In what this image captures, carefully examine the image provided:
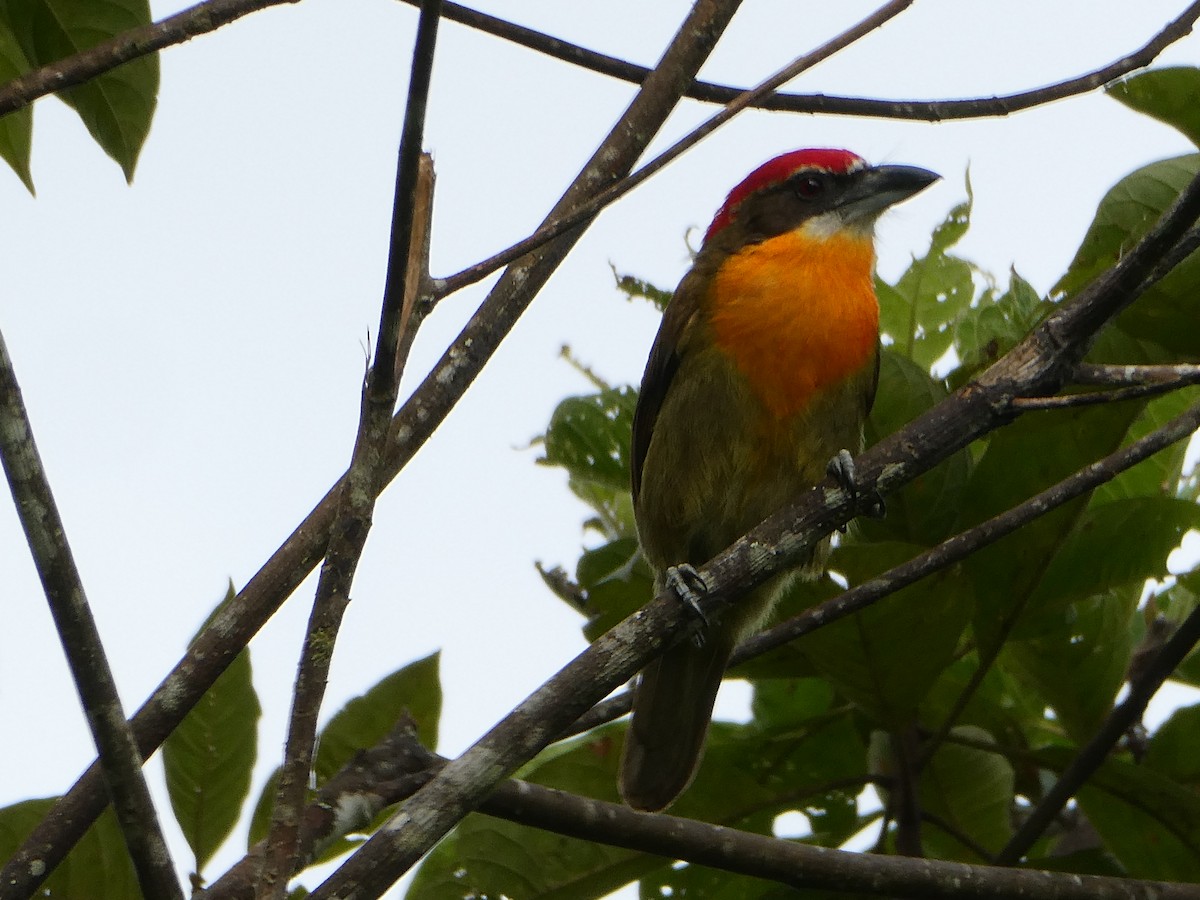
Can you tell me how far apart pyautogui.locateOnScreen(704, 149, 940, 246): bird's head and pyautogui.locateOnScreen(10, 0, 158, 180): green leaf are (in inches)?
80.3

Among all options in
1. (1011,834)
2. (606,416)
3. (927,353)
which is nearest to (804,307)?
(927,353)

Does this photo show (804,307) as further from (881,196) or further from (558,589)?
(558,589)

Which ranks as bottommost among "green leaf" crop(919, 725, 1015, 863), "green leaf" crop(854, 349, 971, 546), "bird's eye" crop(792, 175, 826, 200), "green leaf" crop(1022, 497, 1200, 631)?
"green leaf" crop(919, 725, 1015, 863)

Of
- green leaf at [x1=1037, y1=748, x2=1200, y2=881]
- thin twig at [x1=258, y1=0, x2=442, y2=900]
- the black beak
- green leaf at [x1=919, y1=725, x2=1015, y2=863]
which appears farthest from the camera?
the black beak

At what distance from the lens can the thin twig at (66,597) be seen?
162 centimetres

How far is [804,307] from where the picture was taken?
386cm

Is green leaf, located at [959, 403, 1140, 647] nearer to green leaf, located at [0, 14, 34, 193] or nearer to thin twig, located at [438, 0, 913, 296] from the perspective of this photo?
thin twig, located at [438, 0, 913, 296]

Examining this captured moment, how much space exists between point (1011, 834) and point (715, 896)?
75 cm

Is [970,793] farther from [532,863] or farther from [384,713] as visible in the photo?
[384,713]

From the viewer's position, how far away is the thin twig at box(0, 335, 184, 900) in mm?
1625

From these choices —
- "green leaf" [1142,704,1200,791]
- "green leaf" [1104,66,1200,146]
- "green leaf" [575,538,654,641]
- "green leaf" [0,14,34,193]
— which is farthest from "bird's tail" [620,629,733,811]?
"green leaf" [0,14,34,193]

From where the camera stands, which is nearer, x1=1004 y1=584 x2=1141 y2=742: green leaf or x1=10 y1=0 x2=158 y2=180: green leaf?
x1=10 y1=0 x2=158 y2=180: green leaf

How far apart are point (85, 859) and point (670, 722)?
5.00 ft

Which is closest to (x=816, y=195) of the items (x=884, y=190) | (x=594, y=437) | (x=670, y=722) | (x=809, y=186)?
(x=809, y=186)
